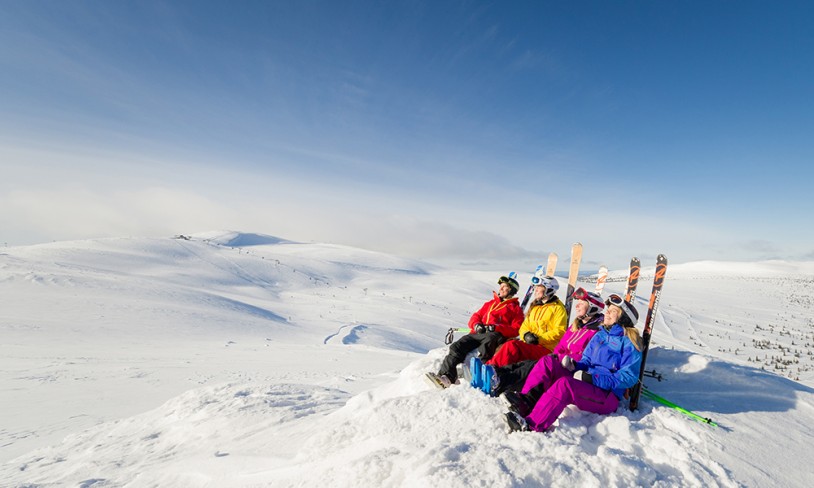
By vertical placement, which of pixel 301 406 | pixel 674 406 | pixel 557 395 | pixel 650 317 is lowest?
pixel 301 406

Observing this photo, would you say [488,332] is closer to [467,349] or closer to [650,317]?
[467,349]

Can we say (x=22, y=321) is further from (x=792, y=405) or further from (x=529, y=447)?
(x=792, y=405)

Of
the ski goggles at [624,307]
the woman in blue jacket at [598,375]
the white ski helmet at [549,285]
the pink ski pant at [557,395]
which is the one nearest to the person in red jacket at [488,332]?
the white ski helmet at [549,285]

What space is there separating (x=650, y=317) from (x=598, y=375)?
2344 mm

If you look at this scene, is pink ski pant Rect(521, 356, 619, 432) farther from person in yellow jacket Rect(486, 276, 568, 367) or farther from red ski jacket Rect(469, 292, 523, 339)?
red ski jacket Rect(469, 292, 523, 339)

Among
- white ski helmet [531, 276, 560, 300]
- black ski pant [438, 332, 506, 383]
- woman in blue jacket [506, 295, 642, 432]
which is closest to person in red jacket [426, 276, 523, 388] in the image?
black ski pant [438, 332, 506, 383]

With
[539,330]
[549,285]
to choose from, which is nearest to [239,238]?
[549,285]

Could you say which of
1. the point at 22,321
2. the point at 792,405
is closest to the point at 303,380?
the point at 792,405

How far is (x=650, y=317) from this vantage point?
5984mm

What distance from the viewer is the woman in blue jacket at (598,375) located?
3.88 m

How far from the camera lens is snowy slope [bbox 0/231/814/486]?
11.5ft

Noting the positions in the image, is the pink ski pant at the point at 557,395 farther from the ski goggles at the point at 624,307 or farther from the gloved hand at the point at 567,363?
the ski goggles at the point at 624,307

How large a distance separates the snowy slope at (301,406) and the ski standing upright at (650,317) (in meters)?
0.17

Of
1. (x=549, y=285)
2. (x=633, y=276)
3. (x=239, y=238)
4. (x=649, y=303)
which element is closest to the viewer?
(x=549, y=285)
